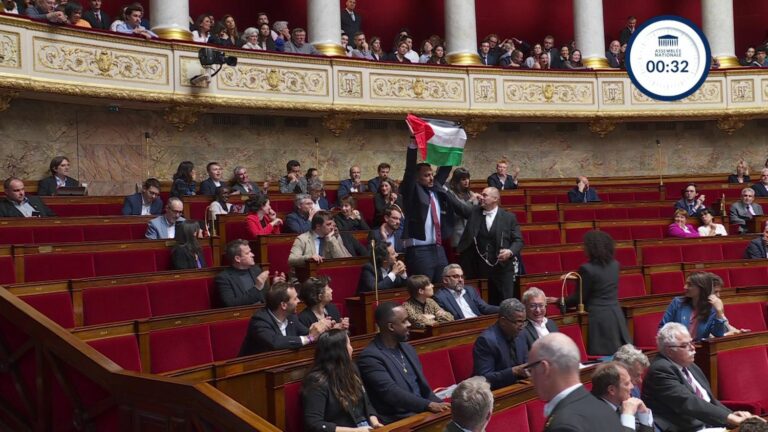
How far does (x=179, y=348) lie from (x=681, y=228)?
4804mm

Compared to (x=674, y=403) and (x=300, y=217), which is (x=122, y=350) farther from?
(x=300, y=217)

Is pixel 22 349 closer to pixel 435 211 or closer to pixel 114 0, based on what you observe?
pixel 435 211

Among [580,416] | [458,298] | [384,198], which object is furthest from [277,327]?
[384,198]

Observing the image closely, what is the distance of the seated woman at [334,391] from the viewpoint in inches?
129

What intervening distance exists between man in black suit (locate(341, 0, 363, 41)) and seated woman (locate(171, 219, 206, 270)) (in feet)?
19.4

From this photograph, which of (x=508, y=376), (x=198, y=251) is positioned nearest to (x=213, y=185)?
(x=198, y=251)

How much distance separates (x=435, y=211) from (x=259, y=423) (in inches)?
118

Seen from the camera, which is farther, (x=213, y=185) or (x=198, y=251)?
(x=213, y=185)

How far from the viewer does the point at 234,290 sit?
16.2 ft

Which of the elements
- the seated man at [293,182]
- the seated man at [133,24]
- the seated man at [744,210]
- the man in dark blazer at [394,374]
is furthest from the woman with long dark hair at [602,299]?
the seated man at [133,24]

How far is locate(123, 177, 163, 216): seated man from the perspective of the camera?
6.66m

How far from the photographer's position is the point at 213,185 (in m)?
7.63

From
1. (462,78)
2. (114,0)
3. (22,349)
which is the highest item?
(114,0)

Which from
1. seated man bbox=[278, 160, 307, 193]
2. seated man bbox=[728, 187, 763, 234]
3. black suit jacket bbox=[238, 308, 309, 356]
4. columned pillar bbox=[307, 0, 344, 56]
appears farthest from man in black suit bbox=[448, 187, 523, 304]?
columned pillar bbox=[307, 0, 344, 56]
